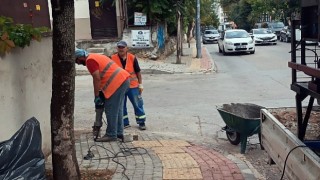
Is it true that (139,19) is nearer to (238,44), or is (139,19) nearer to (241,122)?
(238,44)

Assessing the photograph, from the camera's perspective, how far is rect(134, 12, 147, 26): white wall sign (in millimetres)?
20984

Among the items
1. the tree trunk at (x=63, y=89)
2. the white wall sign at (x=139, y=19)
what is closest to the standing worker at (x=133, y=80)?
the tree trunk at (x=63, y=89)

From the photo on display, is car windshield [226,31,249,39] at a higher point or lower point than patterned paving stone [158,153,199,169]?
higher

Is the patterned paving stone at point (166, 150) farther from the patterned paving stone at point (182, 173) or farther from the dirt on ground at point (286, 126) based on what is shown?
the dirt on ground at point (286, 126)

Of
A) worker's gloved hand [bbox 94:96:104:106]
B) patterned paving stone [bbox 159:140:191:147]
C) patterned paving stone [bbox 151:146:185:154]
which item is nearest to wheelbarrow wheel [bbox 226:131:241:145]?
patterned paving stone [bbox 159:140:191:147]

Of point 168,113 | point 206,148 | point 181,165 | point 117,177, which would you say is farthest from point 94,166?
point 168,113

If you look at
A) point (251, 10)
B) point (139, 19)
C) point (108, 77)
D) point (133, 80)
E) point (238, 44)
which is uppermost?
point (251, 10)

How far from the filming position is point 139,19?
2106 centimetres

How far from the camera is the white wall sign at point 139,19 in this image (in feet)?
68.8

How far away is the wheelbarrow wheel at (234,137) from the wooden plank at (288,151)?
1850mm

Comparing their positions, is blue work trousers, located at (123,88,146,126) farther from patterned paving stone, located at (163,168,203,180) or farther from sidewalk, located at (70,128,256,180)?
patterned paving stone, located at (163,168,203,180)

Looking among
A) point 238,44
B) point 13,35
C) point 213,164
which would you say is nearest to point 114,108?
point 213,164

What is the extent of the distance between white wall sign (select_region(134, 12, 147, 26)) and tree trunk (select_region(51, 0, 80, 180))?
1689 cm

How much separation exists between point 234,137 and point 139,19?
575 inches
